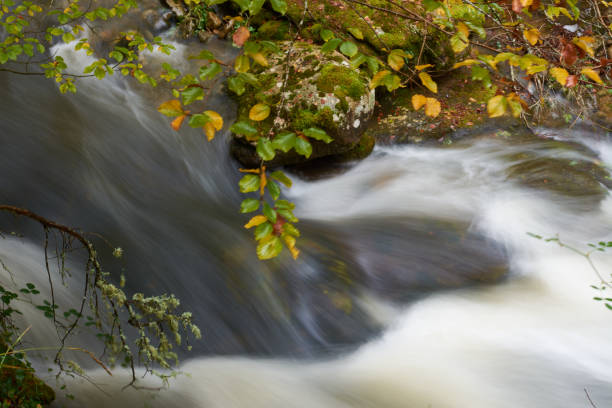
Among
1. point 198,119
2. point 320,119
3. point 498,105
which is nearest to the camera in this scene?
point 198,119

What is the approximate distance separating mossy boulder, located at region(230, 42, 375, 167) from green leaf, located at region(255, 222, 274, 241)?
352 centimetres

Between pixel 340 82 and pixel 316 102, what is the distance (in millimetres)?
453

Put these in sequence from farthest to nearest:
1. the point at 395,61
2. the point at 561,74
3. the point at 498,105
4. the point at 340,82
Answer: the point at 340,82, the point at 561,74, the point at 395,61, the point at 498,105

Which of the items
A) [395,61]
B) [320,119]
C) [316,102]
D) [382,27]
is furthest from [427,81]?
[382,27]

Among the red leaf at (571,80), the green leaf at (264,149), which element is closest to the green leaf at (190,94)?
the green leaf at (264,149)

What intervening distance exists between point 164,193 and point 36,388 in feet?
8.74

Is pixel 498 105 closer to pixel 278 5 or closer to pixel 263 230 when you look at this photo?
pixel 278 5

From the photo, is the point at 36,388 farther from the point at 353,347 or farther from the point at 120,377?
the point at 353,347

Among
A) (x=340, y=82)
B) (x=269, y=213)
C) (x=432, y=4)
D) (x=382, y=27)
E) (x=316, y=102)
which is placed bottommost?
(x=316, y=102)

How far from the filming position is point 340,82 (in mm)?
5164

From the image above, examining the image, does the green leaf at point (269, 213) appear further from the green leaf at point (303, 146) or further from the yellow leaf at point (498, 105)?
the yellow leaf at point (498, 105)

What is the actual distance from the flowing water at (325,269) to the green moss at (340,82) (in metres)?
1.21

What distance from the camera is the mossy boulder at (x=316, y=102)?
16.2ft

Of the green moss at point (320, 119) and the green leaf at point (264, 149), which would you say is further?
the green moss at point (320, 119)
